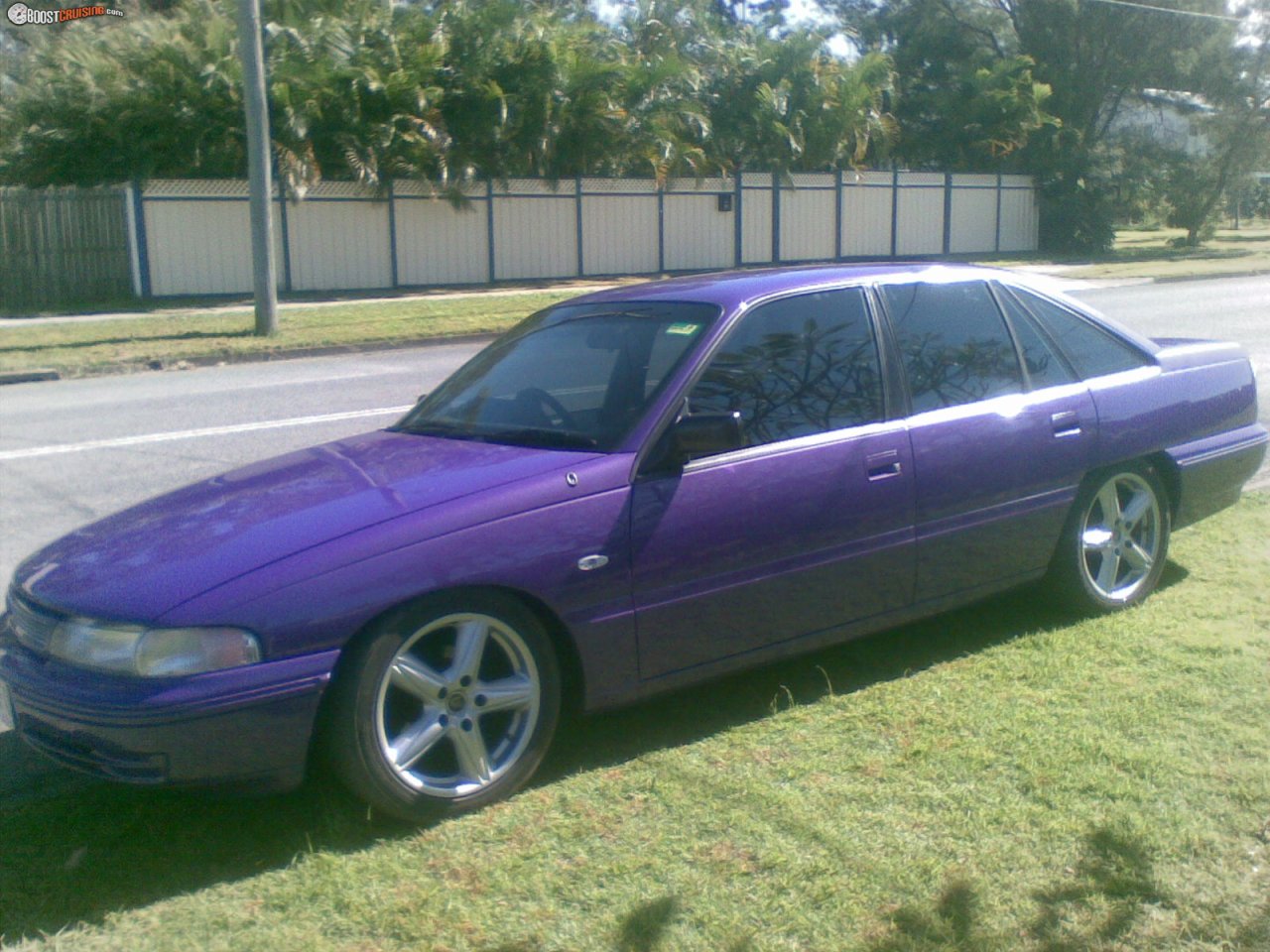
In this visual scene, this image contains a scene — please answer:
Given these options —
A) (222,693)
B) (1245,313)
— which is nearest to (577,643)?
(222,693)

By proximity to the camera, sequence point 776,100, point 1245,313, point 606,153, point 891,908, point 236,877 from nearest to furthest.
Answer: point 891,908
point 236,877
point 1245,313
point 606,153
point 776,100

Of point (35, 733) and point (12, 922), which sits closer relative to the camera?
point (12, 922)

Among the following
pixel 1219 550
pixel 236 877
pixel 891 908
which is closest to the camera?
pixel 891 908

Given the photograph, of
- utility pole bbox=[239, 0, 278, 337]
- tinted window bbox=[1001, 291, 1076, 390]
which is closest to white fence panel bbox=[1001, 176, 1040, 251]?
utility pole bbox=[239, 0, 278, 337]

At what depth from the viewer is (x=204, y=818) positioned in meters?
3.98

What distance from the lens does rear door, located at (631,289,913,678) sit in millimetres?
4250

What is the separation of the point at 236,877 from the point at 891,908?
174cm

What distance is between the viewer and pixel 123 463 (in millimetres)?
9602

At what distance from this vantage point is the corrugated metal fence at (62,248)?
2236 cm

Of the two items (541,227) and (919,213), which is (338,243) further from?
(919,213)

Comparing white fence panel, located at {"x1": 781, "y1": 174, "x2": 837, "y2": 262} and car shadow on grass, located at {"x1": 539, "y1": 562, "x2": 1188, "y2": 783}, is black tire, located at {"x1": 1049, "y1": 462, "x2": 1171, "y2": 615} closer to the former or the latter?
car shadow on grass, located at {"x1": 539, "y1": 562, "x2": 1188, "y2": 783}

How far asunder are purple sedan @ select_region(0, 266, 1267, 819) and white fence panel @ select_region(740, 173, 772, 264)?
26.5 m

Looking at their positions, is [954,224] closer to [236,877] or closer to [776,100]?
[776,100]

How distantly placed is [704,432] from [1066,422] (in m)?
1.90
